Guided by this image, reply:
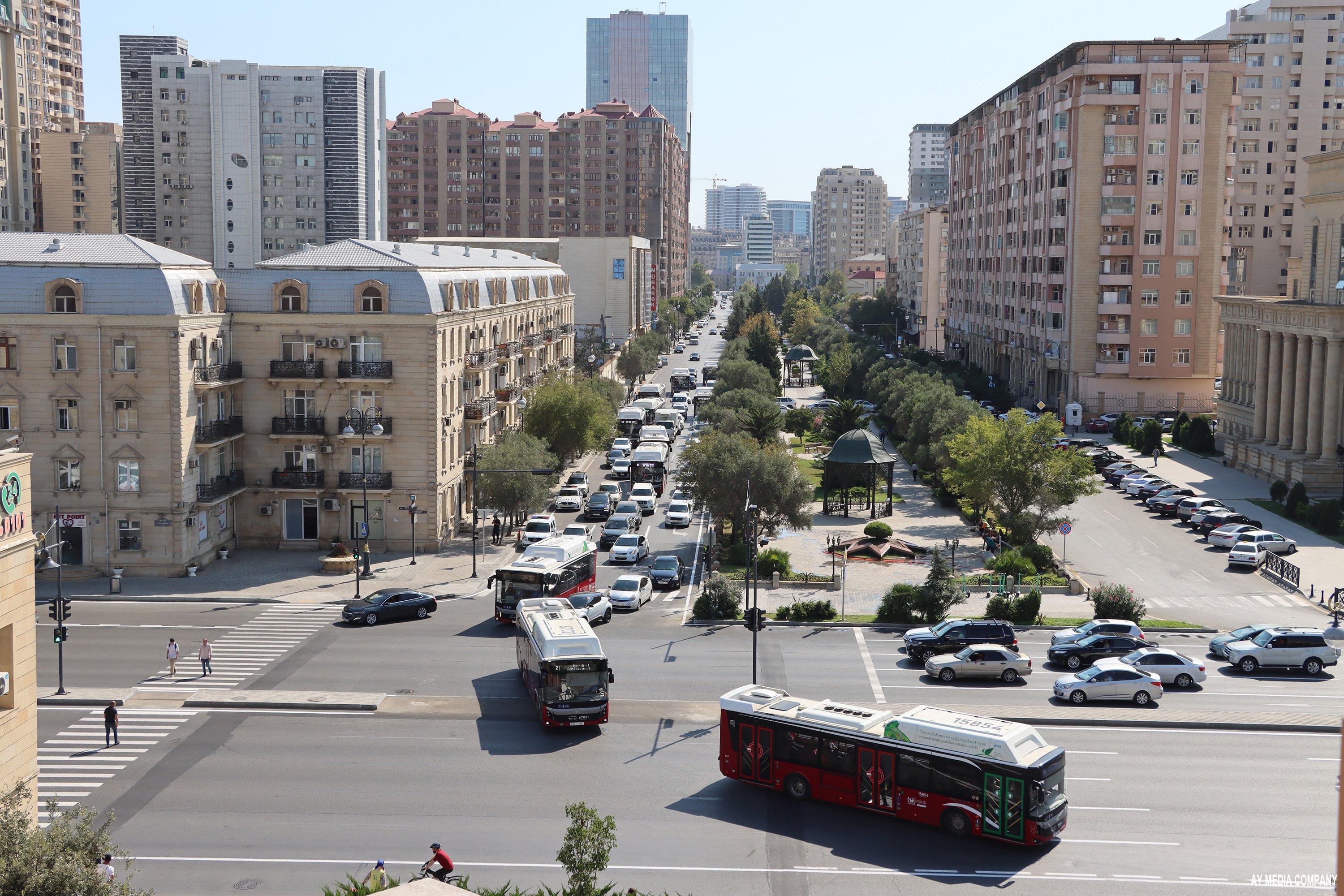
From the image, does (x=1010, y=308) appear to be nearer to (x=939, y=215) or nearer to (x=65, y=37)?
(x=939, y=215)

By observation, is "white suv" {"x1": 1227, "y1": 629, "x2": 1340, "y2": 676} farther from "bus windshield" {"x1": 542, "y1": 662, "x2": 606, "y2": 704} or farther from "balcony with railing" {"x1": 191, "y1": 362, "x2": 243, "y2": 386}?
"balcony with railing" {"x1": 191, "y1": 362, "x2": 243, "y2": 386}

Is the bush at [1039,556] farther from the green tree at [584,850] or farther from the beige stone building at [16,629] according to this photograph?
the beige stone building at [16,629]

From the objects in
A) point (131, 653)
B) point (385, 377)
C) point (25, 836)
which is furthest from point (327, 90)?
point (25, 836)

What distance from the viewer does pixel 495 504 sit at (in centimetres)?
6581

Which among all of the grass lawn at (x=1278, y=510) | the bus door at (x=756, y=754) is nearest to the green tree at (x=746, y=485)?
the grass lawn at (x=1278, y=510)

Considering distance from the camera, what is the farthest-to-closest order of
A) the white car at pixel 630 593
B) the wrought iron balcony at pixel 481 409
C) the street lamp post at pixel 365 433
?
the wrought iron balcony at pixel 481 409 < the street lamp post at pixel 365 433 < the white car at pixel 630 593

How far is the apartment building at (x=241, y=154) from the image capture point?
136 meters

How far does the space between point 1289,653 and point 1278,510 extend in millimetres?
34274

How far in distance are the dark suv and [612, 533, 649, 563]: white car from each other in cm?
1945

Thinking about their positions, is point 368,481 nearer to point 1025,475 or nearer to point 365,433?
point 365,433

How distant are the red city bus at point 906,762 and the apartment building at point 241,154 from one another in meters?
118

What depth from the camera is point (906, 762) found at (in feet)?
97.8

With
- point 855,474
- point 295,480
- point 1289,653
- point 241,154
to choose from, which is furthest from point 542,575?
point 241,154

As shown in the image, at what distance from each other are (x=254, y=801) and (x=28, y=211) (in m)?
147
